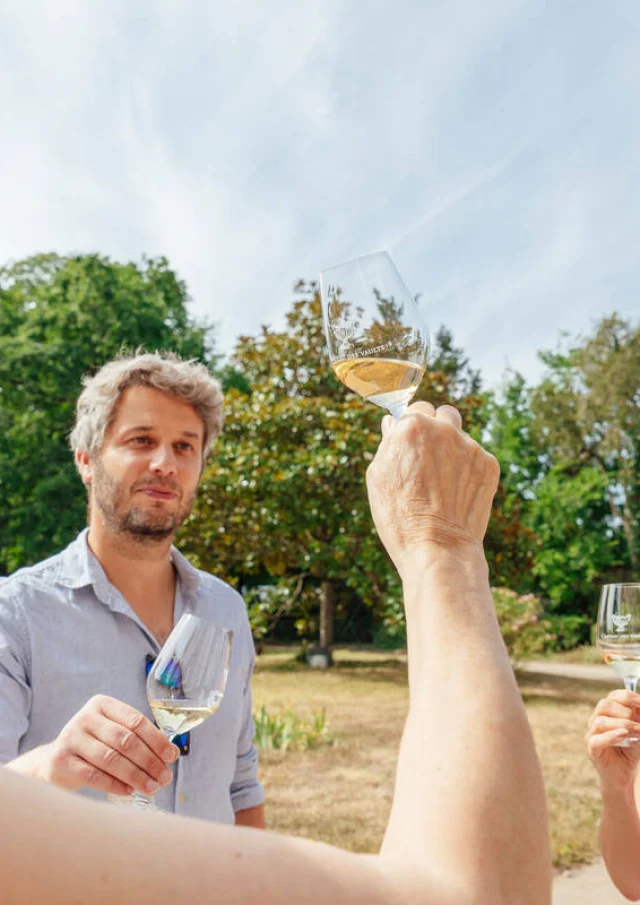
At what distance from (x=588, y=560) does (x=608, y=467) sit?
16.0 feet

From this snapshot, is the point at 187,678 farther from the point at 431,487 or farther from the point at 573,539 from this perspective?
the point at 573,539

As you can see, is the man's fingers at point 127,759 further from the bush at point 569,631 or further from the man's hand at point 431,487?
the bush at point 569,631

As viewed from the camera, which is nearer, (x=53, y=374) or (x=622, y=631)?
(x=622, y=631)

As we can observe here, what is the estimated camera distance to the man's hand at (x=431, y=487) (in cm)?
113

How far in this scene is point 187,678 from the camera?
1664mm

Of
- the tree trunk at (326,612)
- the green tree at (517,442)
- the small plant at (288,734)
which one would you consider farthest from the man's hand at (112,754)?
the green tree at (517,442)

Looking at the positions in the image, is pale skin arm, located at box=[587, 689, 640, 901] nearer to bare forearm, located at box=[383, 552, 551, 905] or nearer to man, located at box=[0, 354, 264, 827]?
man, located at box=[0, 354, 264, 827]

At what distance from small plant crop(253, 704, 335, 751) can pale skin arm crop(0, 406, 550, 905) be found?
24.1 feet

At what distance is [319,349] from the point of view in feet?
51.9

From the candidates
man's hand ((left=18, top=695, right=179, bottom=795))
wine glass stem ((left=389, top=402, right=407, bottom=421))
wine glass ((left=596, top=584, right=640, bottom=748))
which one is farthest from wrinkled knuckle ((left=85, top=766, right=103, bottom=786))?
wine glass ((left=596, top=584, right=640, bottom=748))

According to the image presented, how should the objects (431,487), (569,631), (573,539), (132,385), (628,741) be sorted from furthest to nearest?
(573,539) → (569,631) → (132,385) → (628,741) → (431,487)

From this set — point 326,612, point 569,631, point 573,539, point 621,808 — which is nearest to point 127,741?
point 621,808

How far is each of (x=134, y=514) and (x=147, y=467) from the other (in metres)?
0.20

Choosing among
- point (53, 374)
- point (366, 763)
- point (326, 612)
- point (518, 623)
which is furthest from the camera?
point (53, 374)
